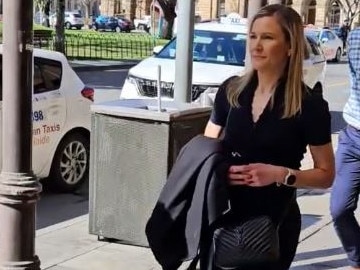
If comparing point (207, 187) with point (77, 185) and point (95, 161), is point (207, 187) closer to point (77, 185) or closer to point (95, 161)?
point (95, 161)

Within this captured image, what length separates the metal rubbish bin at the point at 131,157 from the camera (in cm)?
596

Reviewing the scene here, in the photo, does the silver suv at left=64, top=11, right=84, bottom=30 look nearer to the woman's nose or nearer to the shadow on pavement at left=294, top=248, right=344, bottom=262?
the shadow on pavement at left=294, top=248, right=344, bottom=262

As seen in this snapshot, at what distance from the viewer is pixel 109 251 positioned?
625 cm

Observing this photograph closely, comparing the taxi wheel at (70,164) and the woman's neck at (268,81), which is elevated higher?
the woman's neck at (268,81)

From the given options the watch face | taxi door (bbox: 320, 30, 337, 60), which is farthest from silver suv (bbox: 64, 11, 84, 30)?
the watch face

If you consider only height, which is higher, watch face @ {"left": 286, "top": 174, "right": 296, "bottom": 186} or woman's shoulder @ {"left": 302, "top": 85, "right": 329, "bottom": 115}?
woman's shoulder @ {"left": 302, "top": 85, "right": 329, "bottom": 115}

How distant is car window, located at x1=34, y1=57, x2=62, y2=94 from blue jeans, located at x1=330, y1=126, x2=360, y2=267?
4.26 meters

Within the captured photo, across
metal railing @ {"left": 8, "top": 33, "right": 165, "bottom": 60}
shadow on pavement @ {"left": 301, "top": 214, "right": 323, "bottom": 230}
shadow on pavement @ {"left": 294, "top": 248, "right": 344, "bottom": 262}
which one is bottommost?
metal railing @ {"left": 8, "top": 33, "right": 165, "bottom": 60}

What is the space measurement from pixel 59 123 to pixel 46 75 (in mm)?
538

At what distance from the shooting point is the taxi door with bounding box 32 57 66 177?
8484 millimetres

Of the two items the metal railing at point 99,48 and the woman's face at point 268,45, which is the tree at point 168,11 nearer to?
the metal railing at point 99,48

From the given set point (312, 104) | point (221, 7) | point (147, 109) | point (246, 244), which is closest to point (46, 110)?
point (147, 109)

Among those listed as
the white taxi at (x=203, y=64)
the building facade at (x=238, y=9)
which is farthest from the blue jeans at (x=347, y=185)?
the building facade at (x=238, y=9)

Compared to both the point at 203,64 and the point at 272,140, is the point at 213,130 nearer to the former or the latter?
the point at 272,140
